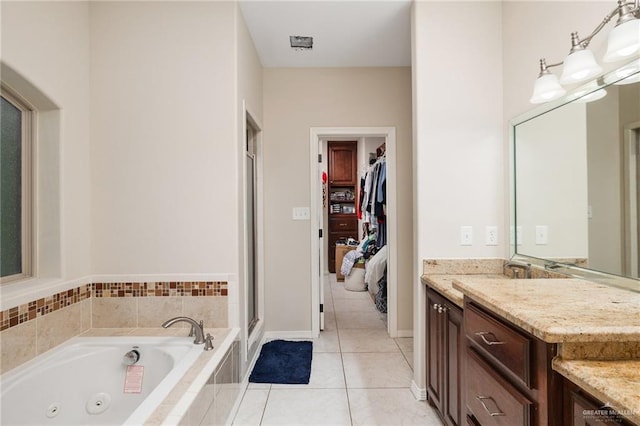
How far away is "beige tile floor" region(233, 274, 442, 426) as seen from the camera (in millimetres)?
1856

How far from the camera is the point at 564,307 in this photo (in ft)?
3.24

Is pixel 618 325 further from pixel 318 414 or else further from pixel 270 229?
pixel 270 229

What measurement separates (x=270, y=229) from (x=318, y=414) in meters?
1.63

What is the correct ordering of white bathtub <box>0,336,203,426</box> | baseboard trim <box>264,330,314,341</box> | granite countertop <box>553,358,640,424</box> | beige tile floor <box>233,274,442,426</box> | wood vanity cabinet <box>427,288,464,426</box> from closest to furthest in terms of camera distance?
granite countertop <box>553,358,640,424</box>
white bathtub <box>0,336,203,426</box>
wood vanity cabinet <box>427,288,464,426</box>
beige tile floor <box>233,274,442,426</box>
baseboard trim <box>264,330,314,341</box>

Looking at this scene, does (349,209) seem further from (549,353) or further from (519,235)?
(549,353)

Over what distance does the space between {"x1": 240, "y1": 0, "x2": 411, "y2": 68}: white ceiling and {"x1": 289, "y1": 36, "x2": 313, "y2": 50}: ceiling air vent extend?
0.12 feet

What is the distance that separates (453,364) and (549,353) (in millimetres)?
829

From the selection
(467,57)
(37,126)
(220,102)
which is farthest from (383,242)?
(37,126)

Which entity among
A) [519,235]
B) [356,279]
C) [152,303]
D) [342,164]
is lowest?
[356,279]

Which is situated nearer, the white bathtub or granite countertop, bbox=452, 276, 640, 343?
granite countertop, bbox=452, 276, 640, 343

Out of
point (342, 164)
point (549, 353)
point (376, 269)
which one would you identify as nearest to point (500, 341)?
point (549, 353)

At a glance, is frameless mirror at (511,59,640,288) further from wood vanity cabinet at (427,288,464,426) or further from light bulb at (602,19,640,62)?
wood vanity cabinet at (427,288,464,426)

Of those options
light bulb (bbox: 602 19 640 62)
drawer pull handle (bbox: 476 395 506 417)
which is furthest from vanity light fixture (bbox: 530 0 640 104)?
drawer pull handle (bbox: 476 395 506 417)

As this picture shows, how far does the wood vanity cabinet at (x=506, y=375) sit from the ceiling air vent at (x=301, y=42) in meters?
2.32
